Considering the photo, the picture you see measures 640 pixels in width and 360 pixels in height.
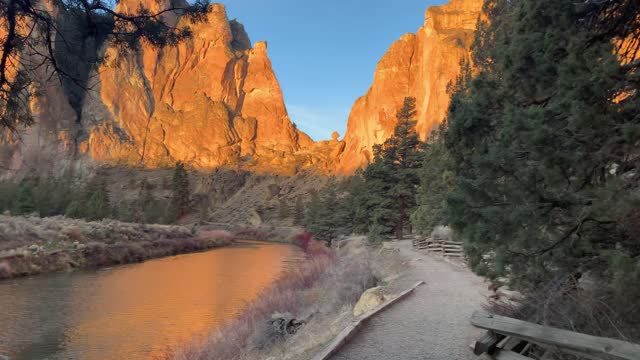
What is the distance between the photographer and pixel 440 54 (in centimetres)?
7969

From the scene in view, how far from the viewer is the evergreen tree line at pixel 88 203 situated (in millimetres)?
66250

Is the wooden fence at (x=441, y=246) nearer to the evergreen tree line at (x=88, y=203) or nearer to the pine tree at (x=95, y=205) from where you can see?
the evergreen tree line at (x=88, y=203)

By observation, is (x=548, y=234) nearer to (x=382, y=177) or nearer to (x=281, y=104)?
(x=382, y=177)

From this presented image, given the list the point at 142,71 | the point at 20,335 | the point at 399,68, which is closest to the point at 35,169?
the point at 142,71

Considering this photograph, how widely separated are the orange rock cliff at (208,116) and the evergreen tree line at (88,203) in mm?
22268

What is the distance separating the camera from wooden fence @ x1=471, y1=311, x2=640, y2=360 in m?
4.23

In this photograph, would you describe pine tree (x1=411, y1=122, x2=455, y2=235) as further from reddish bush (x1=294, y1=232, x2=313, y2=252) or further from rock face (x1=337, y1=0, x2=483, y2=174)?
rock face (x1=337, y1=0, x2=483, y2=174)

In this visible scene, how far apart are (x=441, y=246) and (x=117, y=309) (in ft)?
52.7

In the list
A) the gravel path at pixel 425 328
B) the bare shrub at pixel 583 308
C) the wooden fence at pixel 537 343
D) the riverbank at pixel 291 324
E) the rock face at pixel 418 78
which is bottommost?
the riverbank at pixel 291 324

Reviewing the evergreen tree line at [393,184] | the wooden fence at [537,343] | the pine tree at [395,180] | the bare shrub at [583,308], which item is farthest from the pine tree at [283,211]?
the bare shrub at [583,308]

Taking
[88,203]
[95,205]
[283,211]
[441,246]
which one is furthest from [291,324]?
[283,211]

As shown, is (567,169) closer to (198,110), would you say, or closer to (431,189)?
(431,189)

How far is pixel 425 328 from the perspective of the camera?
905 centimetres

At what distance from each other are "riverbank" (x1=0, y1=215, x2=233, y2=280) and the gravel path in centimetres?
2330
